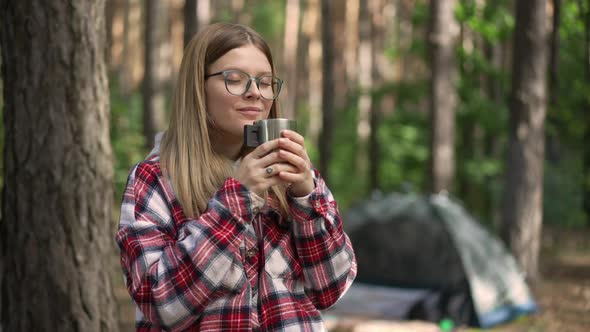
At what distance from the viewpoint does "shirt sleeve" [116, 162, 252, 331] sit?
181 cm

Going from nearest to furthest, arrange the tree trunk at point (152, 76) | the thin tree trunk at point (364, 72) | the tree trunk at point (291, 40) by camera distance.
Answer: the tree trunk at point (152, 76) < the thin tree trunk at point (364, 72) < the tree trunk at point (291, 40)

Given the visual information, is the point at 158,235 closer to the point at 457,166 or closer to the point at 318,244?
the point at 318,244

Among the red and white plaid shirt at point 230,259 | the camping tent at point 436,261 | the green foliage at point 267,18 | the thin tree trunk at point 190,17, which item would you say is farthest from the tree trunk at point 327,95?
Result: the green foliage at point 267,18

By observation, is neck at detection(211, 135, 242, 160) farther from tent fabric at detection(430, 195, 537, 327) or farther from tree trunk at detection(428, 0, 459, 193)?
tree trunk at detection(428, 0, 459, 193)

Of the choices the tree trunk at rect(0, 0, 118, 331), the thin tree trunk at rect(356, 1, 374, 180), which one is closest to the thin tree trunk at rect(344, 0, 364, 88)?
the thin tree trunk at rect(356, 1, 374, 180)

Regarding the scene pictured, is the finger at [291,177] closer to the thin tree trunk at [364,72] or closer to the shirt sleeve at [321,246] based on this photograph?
the shirt sleeve at [321,246]

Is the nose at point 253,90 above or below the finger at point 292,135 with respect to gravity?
above

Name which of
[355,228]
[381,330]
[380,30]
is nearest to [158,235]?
[381,330]

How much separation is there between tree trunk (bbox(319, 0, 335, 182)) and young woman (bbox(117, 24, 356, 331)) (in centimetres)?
1302

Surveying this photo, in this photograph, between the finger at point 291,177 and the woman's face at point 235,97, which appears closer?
the finger at point 291,177

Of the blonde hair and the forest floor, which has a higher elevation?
the blonde hair

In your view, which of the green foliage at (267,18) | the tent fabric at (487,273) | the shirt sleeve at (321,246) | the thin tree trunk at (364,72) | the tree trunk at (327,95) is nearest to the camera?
the shirt sleeve at (321,246)

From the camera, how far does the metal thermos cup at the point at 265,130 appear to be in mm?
1859

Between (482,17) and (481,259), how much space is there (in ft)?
19.7
